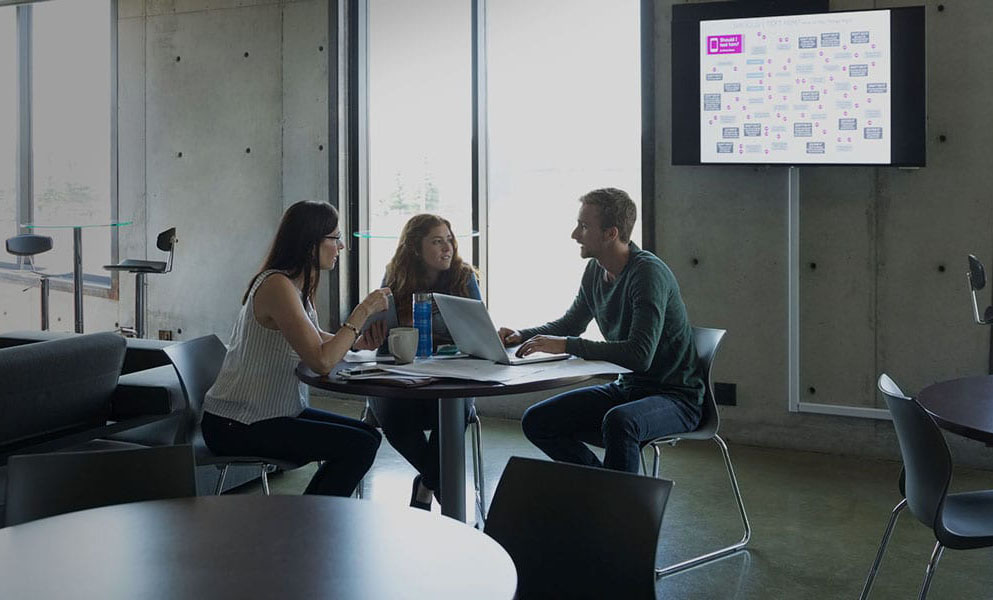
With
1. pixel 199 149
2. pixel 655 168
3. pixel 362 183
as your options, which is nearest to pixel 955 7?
pixel 655 168

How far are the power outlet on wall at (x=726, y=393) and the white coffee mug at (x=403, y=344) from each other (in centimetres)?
253

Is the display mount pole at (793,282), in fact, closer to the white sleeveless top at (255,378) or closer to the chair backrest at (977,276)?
the chair backrest at (977,276)

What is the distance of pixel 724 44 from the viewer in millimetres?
5008

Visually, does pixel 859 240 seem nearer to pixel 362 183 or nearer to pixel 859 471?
pixel 859 471

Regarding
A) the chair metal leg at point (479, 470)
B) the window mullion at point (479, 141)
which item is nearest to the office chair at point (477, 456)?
the chair metal leg at point (479, 470)

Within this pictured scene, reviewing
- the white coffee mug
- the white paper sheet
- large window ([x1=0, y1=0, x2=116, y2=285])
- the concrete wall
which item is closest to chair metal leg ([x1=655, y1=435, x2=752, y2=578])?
the white paper sheet

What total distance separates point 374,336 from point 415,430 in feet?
1.36

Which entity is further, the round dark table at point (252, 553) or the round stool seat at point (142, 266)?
the round stool seat at point (142, 266)

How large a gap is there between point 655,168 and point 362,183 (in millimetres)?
2014

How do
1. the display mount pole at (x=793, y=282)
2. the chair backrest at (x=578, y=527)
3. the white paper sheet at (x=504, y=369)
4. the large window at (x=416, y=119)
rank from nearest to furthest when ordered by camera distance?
the chair backrest at (x=578, y=527)
the white paper sheet at (x=504, y=369)
the display mount pole at (x=793, y=282)
the large window at (x=416, y=119)

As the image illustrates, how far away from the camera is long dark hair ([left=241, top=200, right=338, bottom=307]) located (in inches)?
134

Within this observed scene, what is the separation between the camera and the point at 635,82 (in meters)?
5.65

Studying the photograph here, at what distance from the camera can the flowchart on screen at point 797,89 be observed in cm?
474

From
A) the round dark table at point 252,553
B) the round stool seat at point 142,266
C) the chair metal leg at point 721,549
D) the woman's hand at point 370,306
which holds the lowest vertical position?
the chair metal leg at point 721,549
